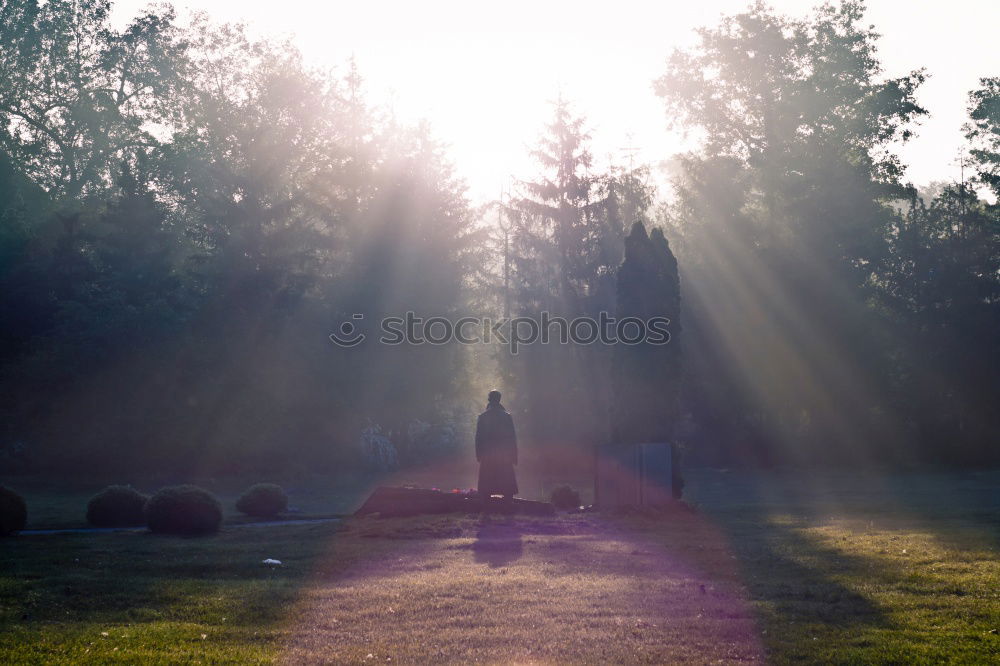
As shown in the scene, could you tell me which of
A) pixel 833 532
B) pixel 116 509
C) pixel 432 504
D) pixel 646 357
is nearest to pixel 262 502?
pixel 116 509

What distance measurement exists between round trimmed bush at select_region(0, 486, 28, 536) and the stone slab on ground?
304 inches

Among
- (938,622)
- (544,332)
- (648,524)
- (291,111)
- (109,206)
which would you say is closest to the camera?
(938,622)

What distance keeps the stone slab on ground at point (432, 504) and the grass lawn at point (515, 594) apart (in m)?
1.90

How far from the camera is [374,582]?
1316 cm

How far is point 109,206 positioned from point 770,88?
35.2 m

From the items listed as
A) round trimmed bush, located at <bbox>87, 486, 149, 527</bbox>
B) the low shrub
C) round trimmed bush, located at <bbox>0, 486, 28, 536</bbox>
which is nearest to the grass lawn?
round trimmed bush, located at <bbox>0, 486, 28, 536</bbox>

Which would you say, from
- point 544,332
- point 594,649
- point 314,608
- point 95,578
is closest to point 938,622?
point 594,649

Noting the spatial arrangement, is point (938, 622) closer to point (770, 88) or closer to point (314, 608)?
point (314, 608)

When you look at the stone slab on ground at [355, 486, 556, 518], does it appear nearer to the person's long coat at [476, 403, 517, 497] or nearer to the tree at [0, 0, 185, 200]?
the person's long coat at [476, 403, 517, 497]

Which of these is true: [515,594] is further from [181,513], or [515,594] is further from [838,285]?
[838,285]

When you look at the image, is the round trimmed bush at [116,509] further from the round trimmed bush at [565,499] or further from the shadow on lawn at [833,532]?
the shadow on lawn at [833,532]

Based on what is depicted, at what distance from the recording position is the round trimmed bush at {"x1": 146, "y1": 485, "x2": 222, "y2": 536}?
19.8m

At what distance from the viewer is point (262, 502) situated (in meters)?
24.7

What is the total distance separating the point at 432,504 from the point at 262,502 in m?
5.06
